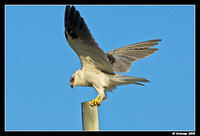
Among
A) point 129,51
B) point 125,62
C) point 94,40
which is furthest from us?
point 129,51

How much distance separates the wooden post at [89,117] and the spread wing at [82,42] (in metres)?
1.43

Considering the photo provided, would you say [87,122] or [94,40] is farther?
[94,40]

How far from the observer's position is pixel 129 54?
9.53m

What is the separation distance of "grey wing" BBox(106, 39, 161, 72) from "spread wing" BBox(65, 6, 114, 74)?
3.94ft

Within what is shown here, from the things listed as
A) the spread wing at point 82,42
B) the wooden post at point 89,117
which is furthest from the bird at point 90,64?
the wooden post at point 89,117

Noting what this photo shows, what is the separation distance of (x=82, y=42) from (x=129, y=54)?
9.98ft

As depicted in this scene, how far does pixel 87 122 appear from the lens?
18.3 ft

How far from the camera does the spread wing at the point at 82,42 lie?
655cm
